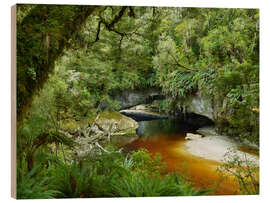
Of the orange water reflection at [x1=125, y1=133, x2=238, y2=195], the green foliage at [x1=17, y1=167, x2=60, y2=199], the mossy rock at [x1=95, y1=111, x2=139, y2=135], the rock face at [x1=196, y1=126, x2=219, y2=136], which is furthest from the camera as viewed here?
the rock face at [x1=196, y1=126, x2=219, y2=136]

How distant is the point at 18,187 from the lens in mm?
2666

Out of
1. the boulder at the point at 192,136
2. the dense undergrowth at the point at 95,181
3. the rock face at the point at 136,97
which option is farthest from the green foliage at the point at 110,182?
the rock face at the point at 136,97

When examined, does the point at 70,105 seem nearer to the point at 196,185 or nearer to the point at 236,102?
the point at 196,185

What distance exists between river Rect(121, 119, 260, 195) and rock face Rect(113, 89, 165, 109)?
0.84ft

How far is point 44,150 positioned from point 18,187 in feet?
1.44

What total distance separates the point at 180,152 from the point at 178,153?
0.13 ft

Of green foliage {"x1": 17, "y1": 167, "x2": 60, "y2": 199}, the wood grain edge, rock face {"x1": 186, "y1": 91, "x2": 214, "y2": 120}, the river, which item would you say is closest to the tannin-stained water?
the river

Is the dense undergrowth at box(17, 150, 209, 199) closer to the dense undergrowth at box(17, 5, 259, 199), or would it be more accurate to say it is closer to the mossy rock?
the dense undergrowth at box(17, 5, 259, 199)

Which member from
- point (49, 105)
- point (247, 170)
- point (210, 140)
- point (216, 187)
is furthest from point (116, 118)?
point (247, 170)

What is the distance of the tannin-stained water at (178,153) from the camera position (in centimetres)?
311

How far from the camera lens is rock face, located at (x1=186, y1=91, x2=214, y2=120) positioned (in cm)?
346

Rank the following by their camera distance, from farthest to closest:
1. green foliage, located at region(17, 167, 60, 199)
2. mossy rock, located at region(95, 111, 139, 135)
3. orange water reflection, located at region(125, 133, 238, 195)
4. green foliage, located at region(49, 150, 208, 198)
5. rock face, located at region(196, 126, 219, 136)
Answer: rock face, located at region(196, 126, 219, 136), mossy rock, located at region(95, 111, 139, 135), orange water reflection, located at region(125, 133, 238, 195), green foliage, located at region(49, 150, 208, 198), green foliage, located at region(17, 167, 60, 199)

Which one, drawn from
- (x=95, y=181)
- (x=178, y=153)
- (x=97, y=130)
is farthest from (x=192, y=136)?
(x=95, y=181)

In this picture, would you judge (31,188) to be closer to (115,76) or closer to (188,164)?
(115,76)
